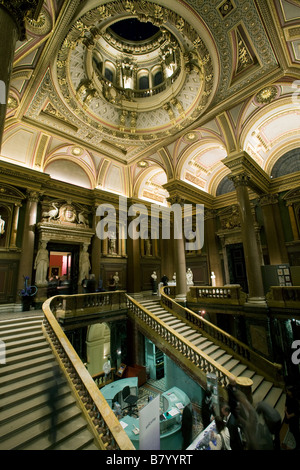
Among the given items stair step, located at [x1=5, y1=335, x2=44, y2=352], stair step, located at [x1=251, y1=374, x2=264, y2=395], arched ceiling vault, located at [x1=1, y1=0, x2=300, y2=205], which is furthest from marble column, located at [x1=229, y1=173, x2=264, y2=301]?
stair step, located at [x1=5, y1=335, x2=44, y2=352]

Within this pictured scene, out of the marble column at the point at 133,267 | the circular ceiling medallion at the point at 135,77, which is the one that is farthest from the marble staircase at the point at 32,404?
the circular ceiling medallion at the point at 135,77

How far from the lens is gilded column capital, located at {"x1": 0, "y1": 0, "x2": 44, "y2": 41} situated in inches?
120

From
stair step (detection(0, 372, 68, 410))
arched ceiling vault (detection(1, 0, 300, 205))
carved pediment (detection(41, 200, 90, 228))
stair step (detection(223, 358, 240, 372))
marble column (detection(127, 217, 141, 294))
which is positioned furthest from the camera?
marble column (detection(127, 217, 141, 294))

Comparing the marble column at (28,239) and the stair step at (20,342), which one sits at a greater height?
the marble column at (28,239)

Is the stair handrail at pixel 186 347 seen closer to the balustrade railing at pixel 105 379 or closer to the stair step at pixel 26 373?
the balustrade railing at pixel 105 379

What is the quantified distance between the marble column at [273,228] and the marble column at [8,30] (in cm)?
1255

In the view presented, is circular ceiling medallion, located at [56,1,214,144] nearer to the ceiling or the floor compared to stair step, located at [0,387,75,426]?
nearer to the ceiling

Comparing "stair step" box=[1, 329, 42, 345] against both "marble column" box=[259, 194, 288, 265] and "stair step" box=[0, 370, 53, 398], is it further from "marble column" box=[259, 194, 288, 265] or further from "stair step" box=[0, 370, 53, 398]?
Result: "marble column" box=[259, 194, 288, 265]

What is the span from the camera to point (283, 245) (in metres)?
11.5

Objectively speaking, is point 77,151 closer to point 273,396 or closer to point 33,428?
point 33,428

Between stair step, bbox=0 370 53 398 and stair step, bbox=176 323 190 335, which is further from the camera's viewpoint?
stair step, bbox=176 323 190 335

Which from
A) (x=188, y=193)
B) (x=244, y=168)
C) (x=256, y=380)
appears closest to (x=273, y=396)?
(x=256, y=380)

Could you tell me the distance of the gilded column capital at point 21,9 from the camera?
3047 millimetres

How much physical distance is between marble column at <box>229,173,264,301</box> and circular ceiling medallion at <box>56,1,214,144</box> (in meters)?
4.00
